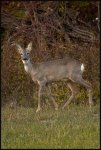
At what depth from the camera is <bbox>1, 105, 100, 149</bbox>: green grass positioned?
30.0ft

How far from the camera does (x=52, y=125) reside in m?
10.5

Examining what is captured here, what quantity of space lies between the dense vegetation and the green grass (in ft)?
14.7

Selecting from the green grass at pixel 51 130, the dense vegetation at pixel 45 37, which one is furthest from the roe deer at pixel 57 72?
the green grass at pixel 51 130

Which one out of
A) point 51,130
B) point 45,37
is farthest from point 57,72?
point 51,130

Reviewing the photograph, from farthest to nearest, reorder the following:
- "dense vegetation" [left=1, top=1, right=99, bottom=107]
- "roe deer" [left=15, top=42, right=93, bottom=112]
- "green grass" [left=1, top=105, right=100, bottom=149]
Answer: "dense vegetation" [left=1, top=1, right=99, bottom=107] → "roe deer" [left=15, top=42, right=93, bottom=112] → "green grass" [left=1, top=105, right=100, bottom=149]

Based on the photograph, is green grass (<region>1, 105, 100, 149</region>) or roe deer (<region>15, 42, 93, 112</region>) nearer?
green grass (<region>1, 105, 100, 149</region>)

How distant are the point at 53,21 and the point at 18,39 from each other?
1207mm

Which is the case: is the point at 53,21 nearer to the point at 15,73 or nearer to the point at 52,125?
the point at 15,73

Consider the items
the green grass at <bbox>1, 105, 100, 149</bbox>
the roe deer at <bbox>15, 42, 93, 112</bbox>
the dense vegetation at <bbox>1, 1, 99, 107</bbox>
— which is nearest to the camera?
the green grass at <bbox>1, 105, 100, 149</bbox>

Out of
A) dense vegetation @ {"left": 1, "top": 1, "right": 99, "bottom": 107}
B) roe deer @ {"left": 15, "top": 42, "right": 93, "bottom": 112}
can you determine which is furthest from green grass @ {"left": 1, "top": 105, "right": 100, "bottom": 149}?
dense vegetation @ {"left": 1, "top": 1, "right": 99, "bottom": 107}

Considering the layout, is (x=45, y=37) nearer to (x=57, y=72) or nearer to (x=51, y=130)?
(x=57, y=72)

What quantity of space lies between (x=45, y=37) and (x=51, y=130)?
336 inches

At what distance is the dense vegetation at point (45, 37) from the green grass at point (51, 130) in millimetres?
4487

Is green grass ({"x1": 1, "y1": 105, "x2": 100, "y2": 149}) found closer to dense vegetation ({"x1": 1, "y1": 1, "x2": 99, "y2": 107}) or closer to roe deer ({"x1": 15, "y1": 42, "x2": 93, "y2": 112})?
roe deer ({"x1": 15, "y1": 42, "x2": 93, "y2": 112})
